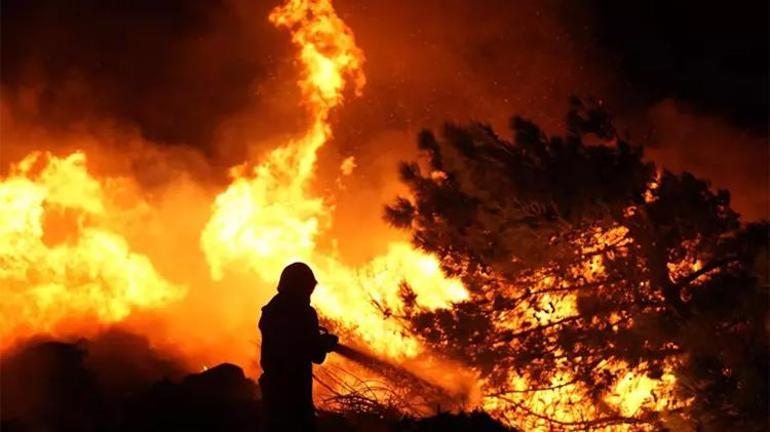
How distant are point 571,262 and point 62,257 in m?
10.1

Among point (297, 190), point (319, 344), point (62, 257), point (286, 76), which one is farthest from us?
point (286, 76)

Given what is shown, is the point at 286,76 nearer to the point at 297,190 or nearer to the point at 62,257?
the point at 297,190

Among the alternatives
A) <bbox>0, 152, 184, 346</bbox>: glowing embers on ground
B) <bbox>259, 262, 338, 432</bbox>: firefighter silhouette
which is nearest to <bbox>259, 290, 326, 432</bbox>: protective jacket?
<bbox>259, 262, 338, 432</bbox>: firefighter silhouette

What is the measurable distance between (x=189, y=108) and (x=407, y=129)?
4.92 m

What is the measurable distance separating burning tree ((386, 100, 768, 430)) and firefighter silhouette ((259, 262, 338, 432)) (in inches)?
50.7

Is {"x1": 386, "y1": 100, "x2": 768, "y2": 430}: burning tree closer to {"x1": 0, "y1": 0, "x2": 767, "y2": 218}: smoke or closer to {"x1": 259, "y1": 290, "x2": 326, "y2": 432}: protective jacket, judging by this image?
{"x1": 259, "y1": 290, "x2": 326, "y2": 432}: protective jacket

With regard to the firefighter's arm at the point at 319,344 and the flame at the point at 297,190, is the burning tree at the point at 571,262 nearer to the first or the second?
the firefighter's arm at the point at 319,344

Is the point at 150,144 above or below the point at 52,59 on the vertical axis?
below

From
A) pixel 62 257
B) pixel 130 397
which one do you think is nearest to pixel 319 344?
pixel 130 397

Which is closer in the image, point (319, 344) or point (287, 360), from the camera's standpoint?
point (287, 360)

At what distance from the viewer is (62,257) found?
12.8m

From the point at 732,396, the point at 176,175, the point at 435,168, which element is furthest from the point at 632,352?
the point at 176,175

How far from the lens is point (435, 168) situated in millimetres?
6129

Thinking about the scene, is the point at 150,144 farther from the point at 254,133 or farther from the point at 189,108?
the point at 254,133
